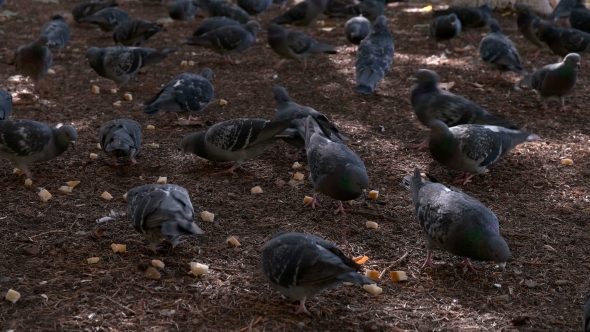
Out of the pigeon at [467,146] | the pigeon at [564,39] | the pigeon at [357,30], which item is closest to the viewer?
the pigeon at [467,146]

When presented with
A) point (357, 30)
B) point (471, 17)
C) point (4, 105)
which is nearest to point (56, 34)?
point (4, 105)

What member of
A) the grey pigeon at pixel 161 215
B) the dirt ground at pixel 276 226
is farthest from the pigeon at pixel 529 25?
the grey pigeon at pixel 161 215

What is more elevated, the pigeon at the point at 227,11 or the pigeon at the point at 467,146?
the pigeon at the point at 467,146

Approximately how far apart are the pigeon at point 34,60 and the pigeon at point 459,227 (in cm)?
582

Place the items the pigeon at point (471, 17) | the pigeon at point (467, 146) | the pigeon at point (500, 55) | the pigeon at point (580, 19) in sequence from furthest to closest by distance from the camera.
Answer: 1. the pigeon at point (471, 17)
2. the pigeon at point (580, 19)
3. the pigeon at point (500, 55)
4. the pigeon at point (467, 146)

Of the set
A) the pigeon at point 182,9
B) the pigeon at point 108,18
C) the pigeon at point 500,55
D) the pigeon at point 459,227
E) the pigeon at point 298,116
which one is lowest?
the pigeon at point 182,9

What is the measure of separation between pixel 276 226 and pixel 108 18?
7582 mm

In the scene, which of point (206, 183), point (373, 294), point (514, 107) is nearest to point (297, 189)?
point (206, 183)

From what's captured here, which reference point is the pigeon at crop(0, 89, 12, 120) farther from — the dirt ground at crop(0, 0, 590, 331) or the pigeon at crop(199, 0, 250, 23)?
the pigeon at crop(199, 0, 250, 23)

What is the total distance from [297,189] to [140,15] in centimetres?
890

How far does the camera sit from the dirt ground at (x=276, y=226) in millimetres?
4227

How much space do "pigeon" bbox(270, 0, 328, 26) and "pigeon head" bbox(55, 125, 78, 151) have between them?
6.76m

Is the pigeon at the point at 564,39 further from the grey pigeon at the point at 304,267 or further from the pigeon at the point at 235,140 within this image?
the grey pigeon at the point at 304,267

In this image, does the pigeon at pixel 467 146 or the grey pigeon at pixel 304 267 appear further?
the pigeon at pixel 467 146
